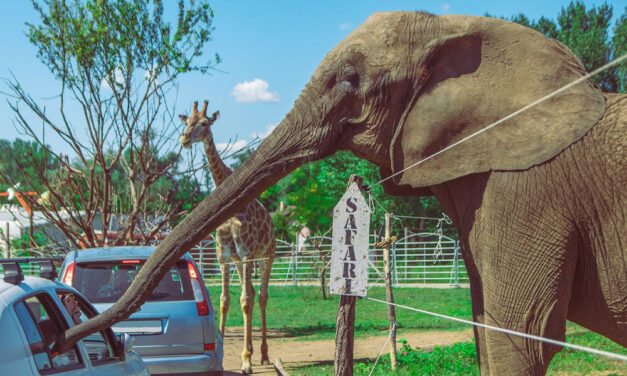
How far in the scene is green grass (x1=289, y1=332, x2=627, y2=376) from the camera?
29.2 feet

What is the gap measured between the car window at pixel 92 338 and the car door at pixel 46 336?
0.35 meters

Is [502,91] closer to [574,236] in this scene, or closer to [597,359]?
[574,236]

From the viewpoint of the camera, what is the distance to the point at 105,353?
591 centimetres

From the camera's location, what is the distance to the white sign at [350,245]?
5.29 meters

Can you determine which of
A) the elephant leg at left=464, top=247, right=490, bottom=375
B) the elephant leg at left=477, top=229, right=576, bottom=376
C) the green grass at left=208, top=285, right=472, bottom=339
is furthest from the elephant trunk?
the green grass at left=208, top=285, right=472, bottom=339

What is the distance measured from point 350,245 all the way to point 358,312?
14.8 m

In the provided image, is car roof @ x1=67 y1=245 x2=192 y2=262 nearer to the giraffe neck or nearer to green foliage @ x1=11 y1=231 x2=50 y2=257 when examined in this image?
the giraffe neck

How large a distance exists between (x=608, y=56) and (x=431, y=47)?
66.3 feet

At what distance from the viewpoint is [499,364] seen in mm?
4090

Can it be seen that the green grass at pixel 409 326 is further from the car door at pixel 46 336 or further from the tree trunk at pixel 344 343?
the car door at pixel 46 336

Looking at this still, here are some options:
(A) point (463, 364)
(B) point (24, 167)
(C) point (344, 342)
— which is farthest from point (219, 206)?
(B) point (24, 167)

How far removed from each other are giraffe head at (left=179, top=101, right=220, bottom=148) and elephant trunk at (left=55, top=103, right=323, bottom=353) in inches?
351

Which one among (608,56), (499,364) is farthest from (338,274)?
(608,56)

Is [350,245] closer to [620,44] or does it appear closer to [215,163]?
[215,163]
